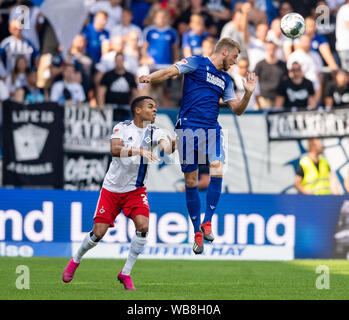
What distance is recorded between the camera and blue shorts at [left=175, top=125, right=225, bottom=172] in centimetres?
1105

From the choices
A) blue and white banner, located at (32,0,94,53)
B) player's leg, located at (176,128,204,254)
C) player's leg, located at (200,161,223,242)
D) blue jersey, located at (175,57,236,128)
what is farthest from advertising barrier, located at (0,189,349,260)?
blue jersey, located at (175,57,236,128)

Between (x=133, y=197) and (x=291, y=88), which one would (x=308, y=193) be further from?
(x=133, y=197)

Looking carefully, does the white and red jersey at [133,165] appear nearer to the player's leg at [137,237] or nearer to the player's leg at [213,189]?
the player's leg at [137,237]

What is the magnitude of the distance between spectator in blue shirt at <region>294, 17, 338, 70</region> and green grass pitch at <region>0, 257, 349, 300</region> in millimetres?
4856

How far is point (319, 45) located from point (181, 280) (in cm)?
798

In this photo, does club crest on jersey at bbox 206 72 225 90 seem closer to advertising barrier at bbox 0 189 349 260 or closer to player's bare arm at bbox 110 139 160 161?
player's bare arm at bbox 110 139 160 161

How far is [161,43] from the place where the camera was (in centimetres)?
1800

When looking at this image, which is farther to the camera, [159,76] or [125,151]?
[125,151]

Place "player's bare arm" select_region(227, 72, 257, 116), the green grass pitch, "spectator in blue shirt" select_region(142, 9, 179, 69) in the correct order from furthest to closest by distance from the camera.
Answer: "spectator in blue shirt" select_region(142, 9, 179, 69) < "player's bare arm" select_region(227, 72, 257, 116) < the green grass pitch

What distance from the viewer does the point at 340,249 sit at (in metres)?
15.9

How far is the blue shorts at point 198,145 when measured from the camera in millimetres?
11055

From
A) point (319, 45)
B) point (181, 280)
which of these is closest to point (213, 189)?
point (181, 280)

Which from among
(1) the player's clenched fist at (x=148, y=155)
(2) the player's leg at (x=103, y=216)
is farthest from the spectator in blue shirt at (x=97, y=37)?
(1) the player's clenched fist at (x=148, y=155)

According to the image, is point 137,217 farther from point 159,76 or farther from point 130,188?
point 159,76
